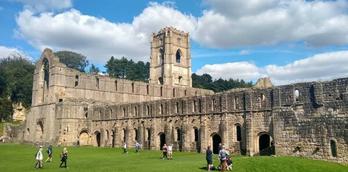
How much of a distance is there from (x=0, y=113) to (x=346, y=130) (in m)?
75.4

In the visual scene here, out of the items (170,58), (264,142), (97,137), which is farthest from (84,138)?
(170,58)

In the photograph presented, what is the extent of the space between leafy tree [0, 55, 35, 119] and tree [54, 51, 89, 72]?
26.7 meters

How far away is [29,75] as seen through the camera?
318 ft

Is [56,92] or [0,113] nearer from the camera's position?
[56,92]

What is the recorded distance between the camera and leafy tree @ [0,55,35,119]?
88438mm

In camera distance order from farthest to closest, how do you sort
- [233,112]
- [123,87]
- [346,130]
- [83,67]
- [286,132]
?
1. [83,67]
2. [123,87]
3. [233,112]
4. [286,132]
5. [346,130]

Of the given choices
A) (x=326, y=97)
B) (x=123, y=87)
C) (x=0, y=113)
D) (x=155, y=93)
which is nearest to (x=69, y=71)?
(x=123, y=87)

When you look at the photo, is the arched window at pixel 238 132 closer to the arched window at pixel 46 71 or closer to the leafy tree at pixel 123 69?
the arched window at pixel 46 71

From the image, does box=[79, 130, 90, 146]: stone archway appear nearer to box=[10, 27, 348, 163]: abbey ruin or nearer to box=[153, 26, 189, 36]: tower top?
box=[10, 27, 348, 163]: abbey ruin

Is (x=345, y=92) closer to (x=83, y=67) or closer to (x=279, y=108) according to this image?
(x=279, y=108)

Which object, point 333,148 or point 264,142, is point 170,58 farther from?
point 333,148

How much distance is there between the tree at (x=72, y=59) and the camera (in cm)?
12573

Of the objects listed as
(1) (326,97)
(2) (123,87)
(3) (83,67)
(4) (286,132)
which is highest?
(3) (83,67)

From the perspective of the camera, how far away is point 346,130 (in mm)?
30219
